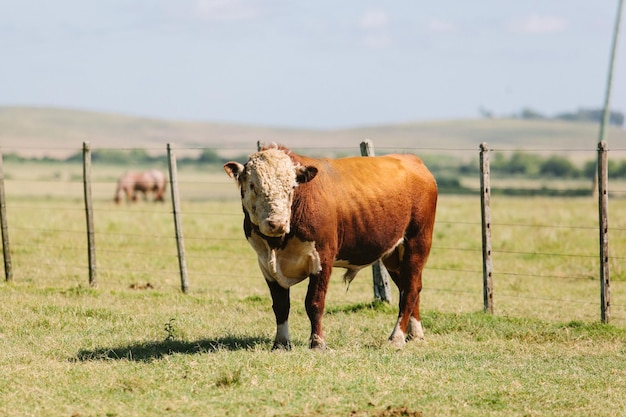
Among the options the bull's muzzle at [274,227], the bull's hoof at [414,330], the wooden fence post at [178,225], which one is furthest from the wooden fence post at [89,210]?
the bull's muzzle at [274,227]

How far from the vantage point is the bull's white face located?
8859mm

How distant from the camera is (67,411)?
711cm

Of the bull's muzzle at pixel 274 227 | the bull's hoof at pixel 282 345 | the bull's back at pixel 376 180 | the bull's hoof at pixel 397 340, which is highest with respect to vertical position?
the bull's back at pixel 376 180

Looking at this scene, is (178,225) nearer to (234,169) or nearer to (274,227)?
(234,169)

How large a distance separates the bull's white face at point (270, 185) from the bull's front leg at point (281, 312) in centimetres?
94

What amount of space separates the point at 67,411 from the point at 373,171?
4.58 meters

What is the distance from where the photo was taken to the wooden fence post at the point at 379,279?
1266cm

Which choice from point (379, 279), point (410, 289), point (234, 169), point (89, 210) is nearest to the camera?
point (234, 169)

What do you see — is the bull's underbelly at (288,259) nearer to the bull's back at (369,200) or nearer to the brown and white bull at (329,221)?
the brown and white bull at (329,221)

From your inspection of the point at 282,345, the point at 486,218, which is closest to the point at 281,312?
the point at 282,345

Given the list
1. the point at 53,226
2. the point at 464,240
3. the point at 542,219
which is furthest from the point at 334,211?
the point at 542,219

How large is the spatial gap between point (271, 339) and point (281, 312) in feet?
2.07

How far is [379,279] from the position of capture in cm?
1272

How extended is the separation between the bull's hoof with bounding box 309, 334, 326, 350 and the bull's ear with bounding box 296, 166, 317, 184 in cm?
155
